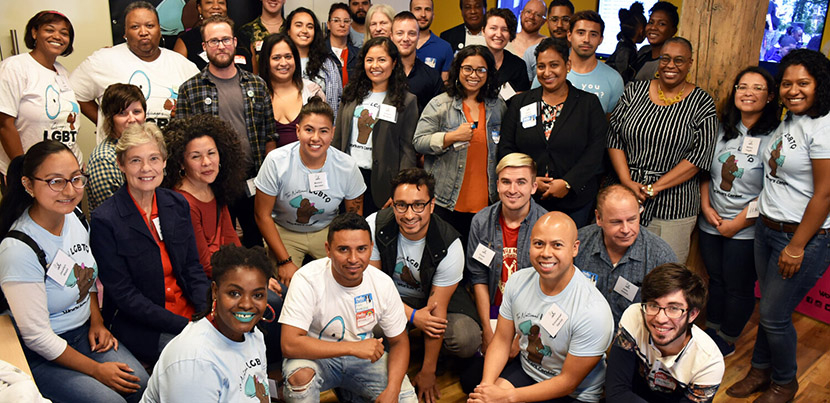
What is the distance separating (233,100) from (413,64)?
119cm

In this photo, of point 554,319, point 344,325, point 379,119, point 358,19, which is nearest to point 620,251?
point 554,319

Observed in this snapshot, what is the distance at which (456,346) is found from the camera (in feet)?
9.94

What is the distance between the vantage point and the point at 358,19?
14.8ft

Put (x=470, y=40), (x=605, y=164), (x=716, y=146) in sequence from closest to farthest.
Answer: (x=716, y=146) → (x=605, y=164) → (x=470, y=40)

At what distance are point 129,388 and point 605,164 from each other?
2633 millimetres

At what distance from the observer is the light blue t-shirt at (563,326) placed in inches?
94.8

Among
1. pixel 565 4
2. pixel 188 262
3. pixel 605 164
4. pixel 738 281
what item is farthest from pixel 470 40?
pixel 188 262

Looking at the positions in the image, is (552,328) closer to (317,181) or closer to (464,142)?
(464,142)

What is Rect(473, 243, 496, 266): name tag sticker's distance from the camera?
10.1 ft

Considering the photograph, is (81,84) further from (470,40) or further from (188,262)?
(470,40)

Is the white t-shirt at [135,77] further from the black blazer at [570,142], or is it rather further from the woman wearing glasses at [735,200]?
the woman wearing glasses at [735,200]

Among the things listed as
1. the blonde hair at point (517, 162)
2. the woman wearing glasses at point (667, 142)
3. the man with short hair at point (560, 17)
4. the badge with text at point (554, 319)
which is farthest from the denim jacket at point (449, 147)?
the man with short hair at point (560, 17)

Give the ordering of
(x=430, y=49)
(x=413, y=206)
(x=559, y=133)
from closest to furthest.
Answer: (x=413, y=206) → (x=559, y=133) → (x=430, y=49)

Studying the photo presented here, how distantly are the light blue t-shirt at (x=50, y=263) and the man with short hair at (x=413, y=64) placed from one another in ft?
6.81
